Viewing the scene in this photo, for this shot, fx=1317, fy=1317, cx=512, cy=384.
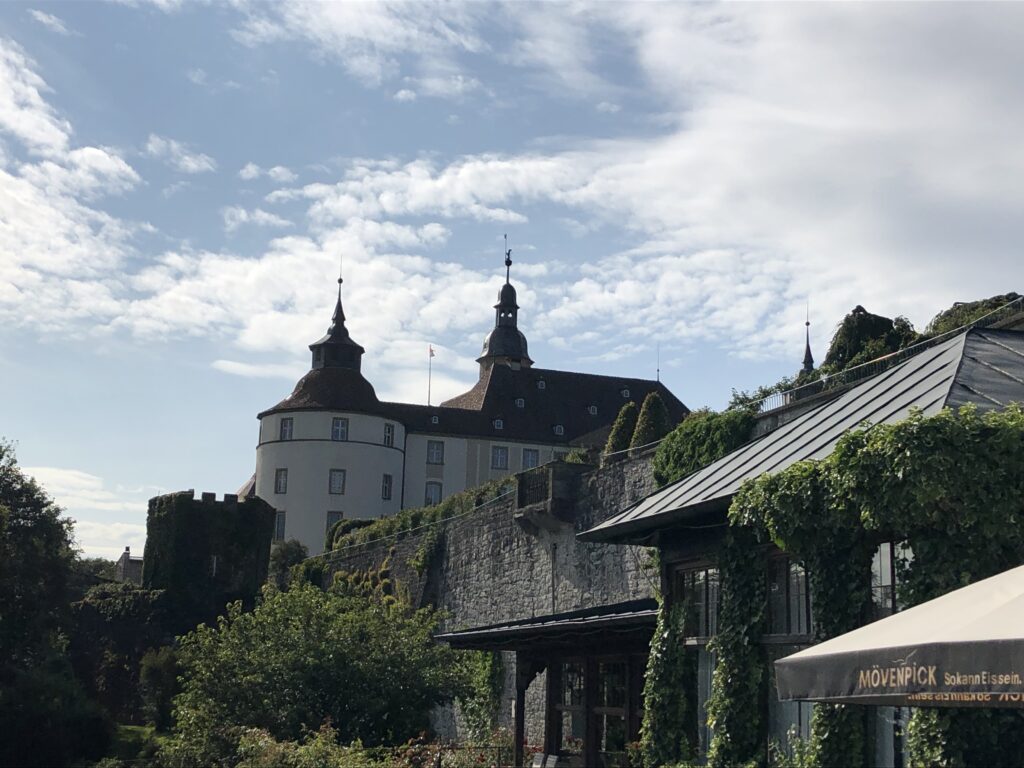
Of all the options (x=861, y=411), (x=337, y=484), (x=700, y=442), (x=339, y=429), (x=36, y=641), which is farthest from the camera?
(x=339, y=429)

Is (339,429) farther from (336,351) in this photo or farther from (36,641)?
(36,641)

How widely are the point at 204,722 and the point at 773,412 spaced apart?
33.9 ft

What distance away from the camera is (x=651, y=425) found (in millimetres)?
29688

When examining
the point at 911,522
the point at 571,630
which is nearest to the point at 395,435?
the point at 571,630

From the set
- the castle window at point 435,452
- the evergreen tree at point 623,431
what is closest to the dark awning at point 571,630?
the evergreen tree at point 623,431

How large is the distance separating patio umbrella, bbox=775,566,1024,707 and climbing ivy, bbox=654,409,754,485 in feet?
47.0

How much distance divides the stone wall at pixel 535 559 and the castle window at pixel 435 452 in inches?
1319

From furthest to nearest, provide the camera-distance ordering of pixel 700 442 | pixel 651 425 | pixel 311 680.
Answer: pixel 651 425
pixel 700 442
pixel 311 680

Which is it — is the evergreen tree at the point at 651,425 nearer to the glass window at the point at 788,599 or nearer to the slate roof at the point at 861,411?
the slate roof at the point at 861,411

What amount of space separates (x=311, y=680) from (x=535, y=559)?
8919 mm

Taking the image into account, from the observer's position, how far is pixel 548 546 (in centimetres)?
2795

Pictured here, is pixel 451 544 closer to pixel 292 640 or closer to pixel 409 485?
pixel 292 640

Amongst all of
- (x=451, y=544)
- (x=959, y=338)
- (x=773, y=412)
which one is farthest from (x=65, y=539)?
(x=959, y=338)

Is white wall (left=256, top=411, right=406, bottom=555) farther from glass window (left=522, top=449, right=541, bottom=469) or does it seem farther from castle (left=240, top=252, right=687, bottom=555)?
glass window (left=522, top=449, right=541, bottom=469)
